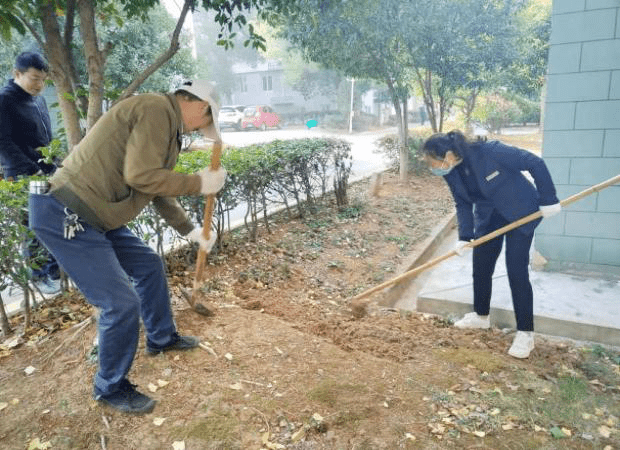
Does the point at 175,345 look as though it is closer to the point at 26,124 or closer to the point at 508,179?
the point at 508,179

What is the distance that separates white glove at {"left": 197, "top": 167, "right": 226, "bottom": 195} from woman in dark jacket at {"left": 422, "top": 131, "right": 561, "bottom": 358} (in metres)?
1.52

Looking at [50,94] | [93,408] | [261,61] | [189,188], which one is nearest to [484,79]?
[189,188]

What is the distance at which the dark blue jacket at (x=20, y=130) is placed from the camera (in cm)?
427

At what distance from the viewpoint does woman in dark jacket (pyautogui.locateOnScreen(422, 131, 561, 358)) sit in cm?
330

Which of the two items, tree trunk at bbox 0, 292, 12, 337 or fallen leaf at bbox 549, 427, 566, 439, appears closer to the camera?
fallen leaf at bbox 549, 427, 566, 439

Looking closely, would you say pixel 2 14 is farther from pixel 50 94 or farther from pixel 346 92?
pixel 346 92

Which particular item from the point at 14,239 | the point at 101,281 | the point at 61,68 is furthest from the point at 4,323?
the point at 61,68

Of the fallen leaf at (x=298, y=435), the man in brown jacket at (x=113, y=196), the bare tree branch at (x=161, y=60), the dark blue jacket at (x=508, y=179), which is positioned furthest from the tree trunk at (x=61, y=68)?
the dark blue jacket at (x=508, y=179)

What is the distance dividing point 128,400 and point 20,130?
310 cm

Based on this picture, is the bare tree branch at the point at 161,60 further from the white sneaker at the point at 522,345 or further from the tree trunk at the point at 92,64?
the white sneaker at the point at 522,345

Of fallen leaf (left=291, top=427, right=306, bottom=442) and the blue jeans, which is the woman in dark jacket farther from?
the blue jeans

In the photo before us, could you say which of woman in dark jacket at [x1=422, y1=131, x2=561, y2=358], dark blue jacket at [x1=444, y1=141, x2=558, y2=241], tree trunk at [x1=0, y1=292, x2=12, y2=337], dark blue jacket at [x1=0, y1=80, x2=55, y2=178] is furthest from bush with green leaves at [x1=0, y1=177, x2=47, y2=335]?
dark blue jacket at [x1=444, y1=141, x2=558, y2=241]

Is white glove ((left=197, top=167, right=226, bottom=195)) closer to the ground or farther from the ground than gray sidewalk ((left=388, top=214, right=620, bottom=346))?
farther from the ground

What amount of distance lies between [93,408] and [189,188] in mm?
1384
